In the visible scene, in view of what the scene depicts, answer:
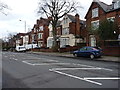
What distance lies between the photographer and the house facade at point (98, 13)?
3745cm

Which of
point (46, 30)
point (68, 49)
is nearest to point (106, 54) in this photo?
point (68, 49)

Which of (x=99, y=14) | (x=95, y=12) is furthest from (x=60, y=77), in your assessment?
(x=95, y=12)

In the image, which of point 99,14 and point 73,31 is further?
point 73,31

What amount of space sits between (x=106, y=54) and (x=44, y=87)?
68.7 feet

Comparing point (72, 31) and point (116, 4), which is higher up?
point (116, 4)

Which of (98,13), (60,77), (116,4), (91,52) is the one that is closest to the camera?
(60,77)

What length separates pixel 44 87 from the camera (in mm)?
8125

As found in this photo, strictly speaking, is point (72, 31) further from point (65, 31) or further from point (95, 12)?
point (95, 12)

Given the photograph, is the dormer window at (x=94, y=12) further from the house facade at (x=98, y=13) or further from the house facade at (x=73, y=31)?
the house facade at (x=73, y=31)

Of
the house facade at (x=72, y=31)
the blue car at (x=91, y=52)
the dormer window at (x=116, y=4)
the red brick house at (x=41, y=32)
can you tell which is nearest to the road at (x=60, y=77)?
the blue car at (x=91, y=52)

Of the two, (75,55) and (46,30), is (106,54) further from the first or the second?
(46,30)

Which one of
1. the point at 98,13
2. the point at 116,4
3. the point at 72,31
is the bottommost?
the point at 72,31

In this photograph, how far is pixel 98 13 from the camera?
4106 centimetres

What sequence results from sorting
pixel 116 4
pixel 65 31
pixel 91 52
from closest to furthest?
pixel 91 52 → pixel 116 4 → pixel 65 31
